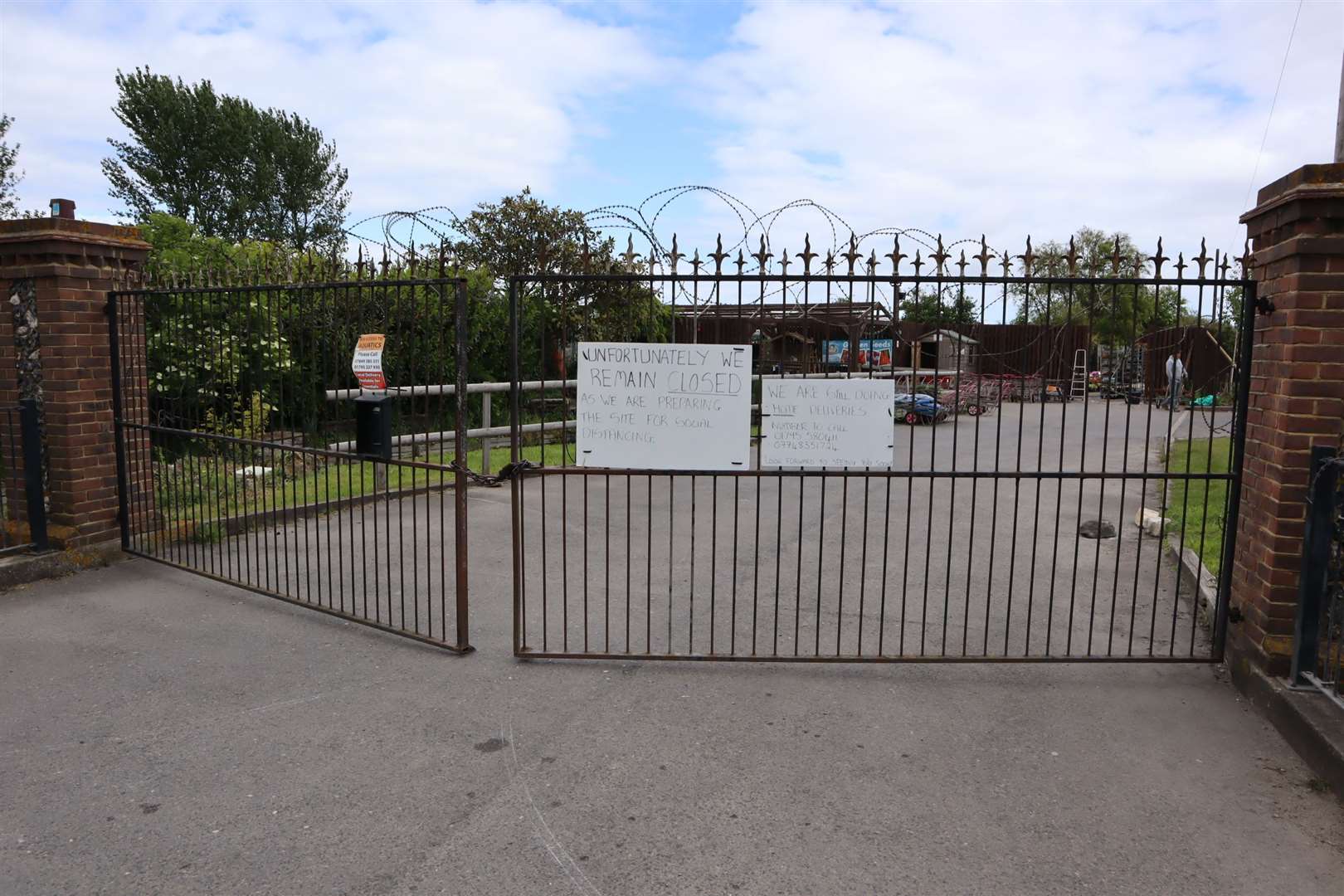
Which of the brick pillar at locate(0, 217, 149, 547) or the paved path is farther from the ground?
the brick pillar at locate(0, 217, 149, 547)

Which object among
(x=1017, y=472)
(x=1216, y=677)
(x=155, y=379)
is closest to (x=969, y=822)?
(x=1017, y=472)

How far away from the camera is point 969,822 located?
135 inches

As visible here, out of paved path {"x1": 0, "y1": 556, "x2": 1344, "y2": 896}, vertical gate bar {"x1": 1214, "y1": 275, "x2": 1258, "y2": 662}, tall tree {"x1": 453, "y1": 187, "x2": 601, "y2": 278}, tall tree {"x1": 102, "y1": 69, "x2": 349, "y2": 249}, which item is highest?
tall tree {"x1": 102, "y1": 69, "x2": 349, "y2": 249}

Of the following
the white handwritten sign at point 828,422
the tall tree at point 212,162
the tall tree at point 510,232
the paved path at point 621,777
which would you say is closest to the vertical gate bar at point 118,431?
the paved path at point 621,777

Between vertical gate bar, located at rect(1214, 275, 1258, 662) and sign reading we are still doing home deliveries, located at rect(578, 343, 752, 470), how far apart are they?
8.34 ft

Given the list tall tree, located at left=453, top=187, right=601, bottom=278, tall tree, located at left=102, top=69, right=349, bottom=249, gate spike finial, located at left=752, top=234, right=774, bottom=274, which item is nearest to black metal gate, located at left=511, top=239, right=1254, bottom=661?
gate spike finial, located at left=752, top=234, right=774, bottom=274

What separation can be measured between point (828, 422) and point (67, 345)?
552cm

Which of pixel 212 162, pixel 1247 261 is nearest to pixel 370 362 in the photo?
pixel 1247 261

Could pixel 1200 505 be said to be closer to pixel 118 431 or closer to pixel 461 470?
pixel 461 470

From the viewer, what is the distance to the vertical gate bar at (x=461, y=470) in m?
4.76

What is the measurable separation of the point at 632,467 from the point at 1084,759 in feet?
8.32

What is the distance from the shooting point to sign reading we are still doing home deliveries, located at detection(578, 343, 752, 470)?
4.75 m

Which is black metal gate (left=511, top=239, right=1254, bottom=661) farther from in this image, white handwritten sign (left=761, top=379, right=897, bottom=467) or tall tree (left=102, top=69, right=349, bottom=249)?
tall tree (left=102, top=69, right=349, bottom=249)

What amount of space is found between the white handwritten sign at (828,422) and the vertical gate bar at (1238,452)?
1811mm
